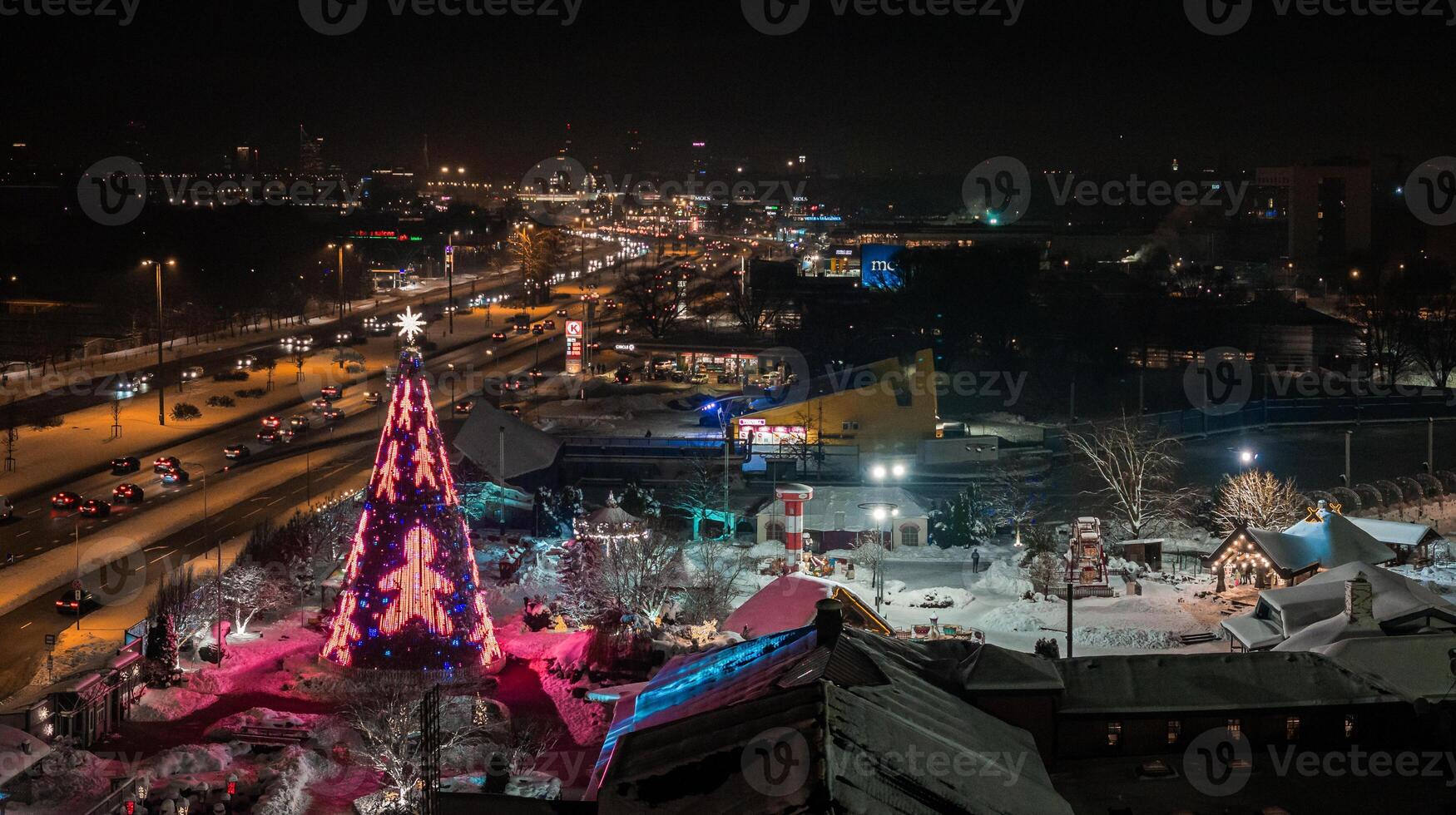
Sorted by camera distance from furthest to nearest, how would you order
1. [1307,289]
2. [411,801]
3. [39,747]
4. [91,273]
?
[1307,289]
[91,273]
[39,747]
[411,801]

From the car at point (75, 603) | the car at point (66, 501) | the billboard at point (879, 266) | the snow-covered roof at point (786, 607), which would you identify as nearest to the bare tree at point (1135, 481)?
the snow-covered roof at point (786, 607)

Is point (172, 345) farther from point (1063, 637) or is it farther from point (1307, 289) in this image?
point (1307, 289)

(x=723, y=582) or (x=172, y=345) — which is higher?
(x=172, y=345)

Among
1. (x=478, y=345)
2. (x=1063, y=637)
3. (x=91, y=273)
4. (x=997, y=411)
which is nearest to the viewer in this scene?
(x=1063, y=637)

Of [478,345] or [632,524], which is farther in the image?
[478,345]

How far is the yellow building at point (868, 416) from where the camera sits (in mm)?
29797

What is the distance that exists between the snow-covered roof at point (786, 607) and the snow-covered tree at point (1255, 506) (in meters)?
8.99

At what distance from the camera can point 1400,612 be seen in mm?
15297

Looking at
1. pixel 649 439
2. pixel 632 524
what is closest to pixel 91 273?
pixel 649 439

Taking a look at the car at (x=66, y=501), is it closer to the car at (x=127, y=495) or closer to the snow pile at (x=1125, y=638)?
the car at (x=127, y=495)

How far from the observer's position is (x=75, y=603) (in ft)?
65.1

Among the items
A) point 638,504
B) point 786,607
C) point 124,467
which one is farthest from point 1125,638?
point 124,467

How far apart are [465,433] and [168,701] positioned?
38.9ft

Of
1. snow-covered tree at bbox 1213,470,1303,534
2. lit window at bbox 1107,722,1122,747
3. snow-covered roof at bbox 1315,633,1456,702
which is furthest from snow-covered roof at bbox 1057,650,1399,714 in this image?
snow-covered tree at bbox 1213,470,1303,534
